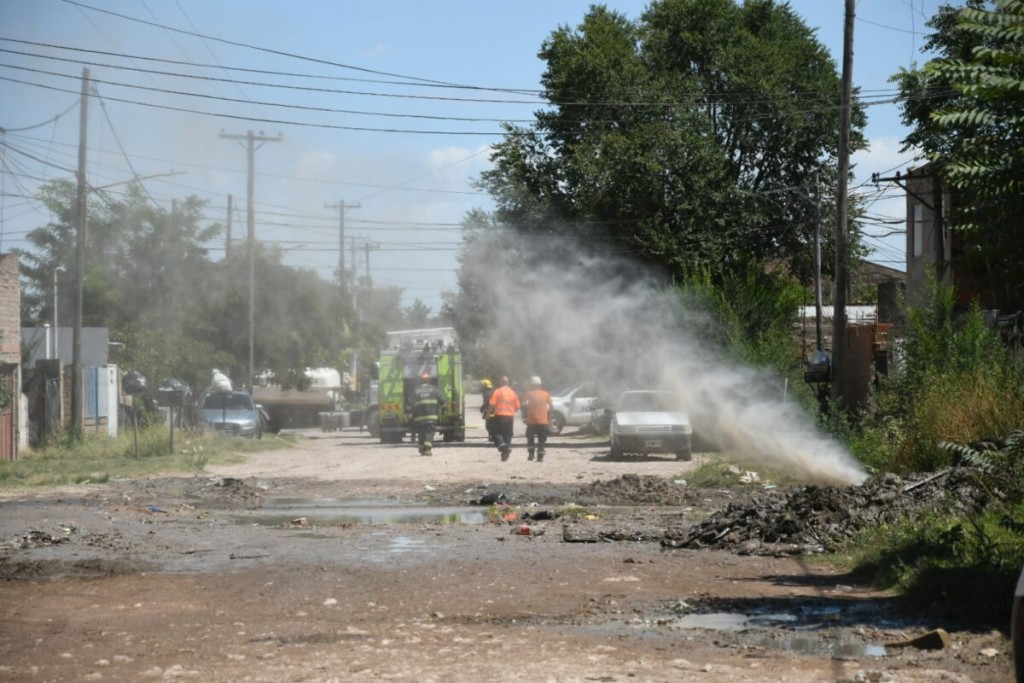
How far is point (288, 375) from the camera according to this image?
5622 centimetres

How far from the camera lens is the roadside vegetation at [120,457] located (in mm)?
23375

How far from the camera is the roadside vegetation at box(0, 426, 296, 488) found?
23.4 meters

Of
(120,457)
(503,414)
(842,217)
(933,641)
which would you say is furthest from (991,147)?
(120,457)

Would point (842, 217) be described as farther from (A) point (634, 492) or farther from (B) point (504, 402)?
(A) point (634, 492)

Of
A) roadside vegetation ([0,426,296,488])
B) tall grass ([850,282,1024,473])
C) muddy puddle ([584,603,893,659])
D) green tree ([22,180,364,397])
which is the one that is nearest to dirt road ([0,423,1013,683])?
muddy puddle ([584,603,893,659])

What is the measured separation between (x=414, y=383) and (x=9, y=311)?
12315 millimetres

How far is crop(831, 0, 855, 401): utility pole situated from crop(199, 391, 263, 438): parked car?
20.6m

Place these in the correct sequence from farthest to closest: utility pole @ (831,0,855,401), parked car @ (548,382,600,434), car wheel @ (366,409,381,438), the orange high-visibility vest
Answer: car wheel @ (366,409,381,438)
parked car @ (548,382,600,434)
the orange high-visibility vest
utility pole @ (831,0,855,401)

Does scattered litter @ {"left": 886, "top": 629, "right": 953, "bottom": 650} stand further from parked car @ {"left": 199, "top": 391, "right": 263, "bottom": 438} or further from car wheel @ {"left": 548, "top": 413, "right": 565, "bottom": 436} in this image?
car wheel @ {"left": 548, "top": 413, "right": 565, "bottom": 436}

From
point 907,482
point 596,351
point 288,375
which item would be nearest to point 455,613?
point 907,482

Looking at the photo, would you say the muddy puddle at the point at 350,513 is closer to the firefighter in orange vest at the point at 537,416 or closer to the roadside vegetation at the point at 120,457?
the roadside vegetation at the point at 120,457

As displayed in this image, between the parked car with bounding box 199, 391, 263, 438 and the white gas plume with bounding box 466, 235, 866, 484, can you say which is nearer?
the white gas plume with bounding box 466, 235, 866, 484

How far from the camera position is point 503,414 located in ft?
91.3

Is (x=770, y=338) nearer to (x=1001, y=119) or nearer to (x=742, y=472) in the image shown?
(x=742, y=472)
